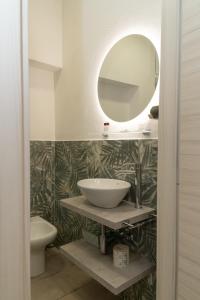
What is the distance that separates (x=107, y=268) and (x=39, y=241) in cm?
76

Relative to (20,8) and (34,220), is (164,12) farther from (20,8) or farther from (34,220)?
(34,220)

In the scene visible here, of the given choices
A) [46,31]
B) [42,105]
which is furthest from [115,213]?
[46,31]

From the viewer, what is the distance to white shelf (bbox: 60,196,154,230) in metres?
1.28

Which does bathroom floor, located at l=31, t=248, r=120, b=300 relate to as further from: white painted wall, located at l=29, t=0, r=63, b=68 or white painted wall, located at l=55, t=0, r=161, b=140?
white painted wall, located at l=29, t=0, r=63, b=68

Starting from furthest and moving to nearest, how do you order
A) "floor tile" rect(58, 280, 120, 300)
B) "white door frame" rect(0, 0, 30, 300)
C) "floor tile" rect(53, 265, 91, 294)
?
"floor tile" rect(53, 265, 91, 294) → "floor tile" rect(58, 280, 120, 300) → "white door frame" rect(0, 0, 30, 300)

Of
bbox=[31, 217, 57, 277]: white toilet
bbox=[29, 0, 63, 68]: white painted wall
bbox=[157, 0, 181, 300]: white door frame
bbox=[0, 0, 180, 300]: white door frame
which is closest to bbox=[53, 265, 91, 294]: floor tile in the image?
bbox=[31, 217, 57, 277]: white toilet

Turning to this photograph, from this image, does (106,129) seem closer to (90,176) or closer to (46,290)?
(90,176)

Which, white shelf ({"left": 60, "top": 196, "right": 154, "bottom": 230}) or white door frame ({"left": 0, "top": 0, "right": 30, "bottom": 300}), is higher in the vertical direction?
white door frame ({"left": 0, "top": 0, "right": 30, "bottom": 300})

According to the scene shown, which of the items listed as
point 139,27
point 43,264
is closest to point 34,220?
point 43,264

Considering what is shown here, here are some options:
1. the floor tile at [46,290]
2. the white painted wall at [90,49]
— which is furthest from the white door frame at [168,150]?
the floor tile at [46,290]

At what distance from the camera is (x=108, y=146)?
1.83 metres

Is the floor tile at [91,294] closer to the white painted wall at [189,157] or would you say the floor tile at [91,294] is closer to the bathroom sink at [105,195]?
the bathroom sink at [105,195]

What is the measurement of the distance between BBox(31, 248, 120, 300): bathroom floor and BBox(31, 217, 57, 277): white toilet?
3.6 inches

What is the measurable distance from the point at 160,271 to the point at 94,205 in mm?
716
